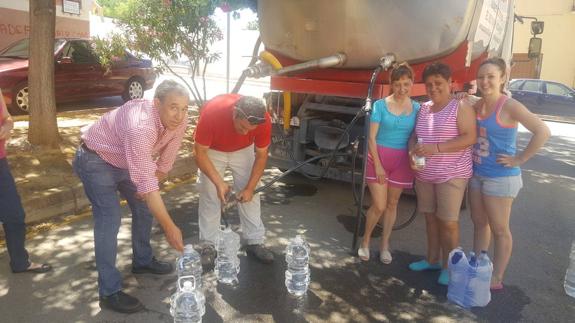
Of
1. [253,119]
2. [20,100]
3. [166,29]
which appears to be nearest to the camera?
[253,119]

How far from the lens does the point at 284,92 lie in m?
5.05

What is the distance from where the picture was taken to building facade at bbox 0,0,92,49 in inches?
490

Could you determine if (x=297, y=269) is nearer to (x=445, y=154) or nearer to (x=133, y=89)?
(x=445, y=154)

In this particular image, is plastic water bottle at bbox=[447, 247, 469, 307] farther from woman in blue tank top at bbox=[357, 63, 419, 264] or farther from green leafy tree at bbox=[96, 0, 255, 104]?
green leafy tree at bbox=[96, 0, 255, 104]

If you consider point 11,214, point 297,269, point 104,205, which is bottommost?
point 297,269

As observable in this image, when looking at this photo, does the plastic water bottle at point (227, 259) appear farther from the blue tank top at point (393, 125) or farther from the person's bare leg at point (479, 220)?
the person's bare leg at point (479, 220)

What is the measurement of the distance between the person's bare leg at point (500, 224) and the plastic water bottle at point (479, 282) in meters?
0.17

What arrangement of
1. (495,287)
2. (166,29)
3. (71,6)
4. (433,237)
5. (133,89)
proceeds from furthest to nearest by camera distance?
1. (71,6)
2. (133,89)
3. (166,29)
4. (433,237)
5. (495,287)

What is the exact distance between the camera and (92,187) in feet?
8.87

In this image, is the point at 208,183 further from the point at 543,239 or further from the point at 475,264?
the point at 543,239

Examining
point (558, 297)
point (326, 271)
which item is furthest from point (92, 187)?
point (558, 297)

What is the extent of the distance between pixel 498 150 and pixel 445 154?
33 cm

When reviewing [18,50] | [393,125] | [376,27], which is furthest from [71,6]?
[393,125]

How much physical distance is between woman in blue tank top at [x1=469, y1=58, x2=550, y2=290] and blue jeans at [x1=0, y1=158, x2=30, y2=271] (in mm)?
3185
